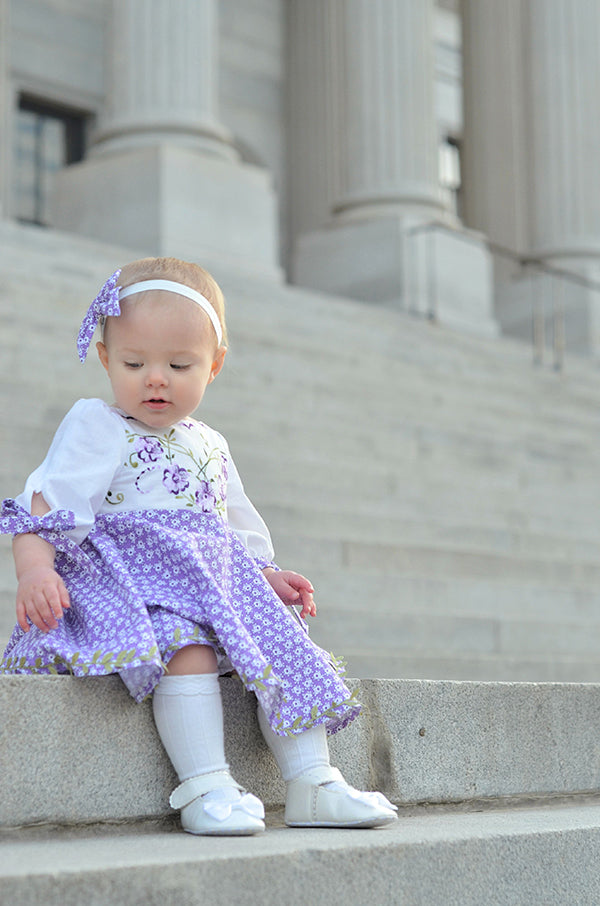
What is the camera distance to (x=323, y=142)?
2312 centimetres

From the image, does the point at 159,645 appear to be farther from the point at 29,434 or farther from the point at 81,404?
the point at 29,434

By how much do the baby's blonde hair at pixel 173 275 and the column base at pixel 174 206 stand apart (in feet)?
34.4

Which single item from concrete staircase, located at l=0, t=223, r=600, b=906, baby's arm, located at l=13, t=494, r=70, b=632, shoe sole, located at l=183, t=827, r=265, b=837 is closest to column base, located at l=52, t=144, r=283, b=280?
concrete staircase, located at l=0, t=223, r=600, b=906

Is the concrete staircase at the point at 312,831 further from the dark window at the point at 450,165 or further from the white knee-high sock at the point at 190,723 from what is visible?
the dark window at the point at 450,165

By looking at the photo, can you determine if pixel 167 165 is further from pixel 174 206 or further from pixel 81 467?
pixel 81 467

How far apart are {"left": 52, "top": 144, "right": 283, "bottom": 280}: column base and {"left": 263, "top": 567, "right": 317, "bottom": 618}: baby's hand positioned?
10.5 metres

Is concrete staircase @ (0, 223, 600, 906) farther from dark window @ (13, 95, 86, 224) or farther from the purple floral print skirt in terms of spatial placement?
dark window @ (13, 95, 86, 224)

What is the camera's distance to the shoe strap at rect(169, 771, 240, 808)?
11.1ft

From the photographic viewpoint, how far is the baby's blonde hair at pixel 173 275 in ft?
12.5

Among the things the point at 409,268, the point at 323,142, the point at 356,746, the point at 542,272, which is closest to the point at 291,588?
the point at 356,746

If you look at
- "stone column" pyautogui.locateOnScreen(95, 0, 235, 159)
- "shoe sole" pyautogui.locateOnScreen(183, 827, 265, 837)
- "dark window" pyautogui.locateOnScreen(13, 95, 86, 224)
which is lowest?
"shoe sole" pyautogui.locateOnScreen(183, 827, 265, 837)

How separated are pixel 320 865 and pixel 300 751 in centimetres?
57

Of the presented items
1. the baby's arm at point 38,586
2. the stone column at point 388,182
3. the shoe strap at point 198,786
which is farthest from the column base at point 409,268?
the shoe strap at point 198,786

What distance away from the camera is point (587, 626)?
974 centimetres
